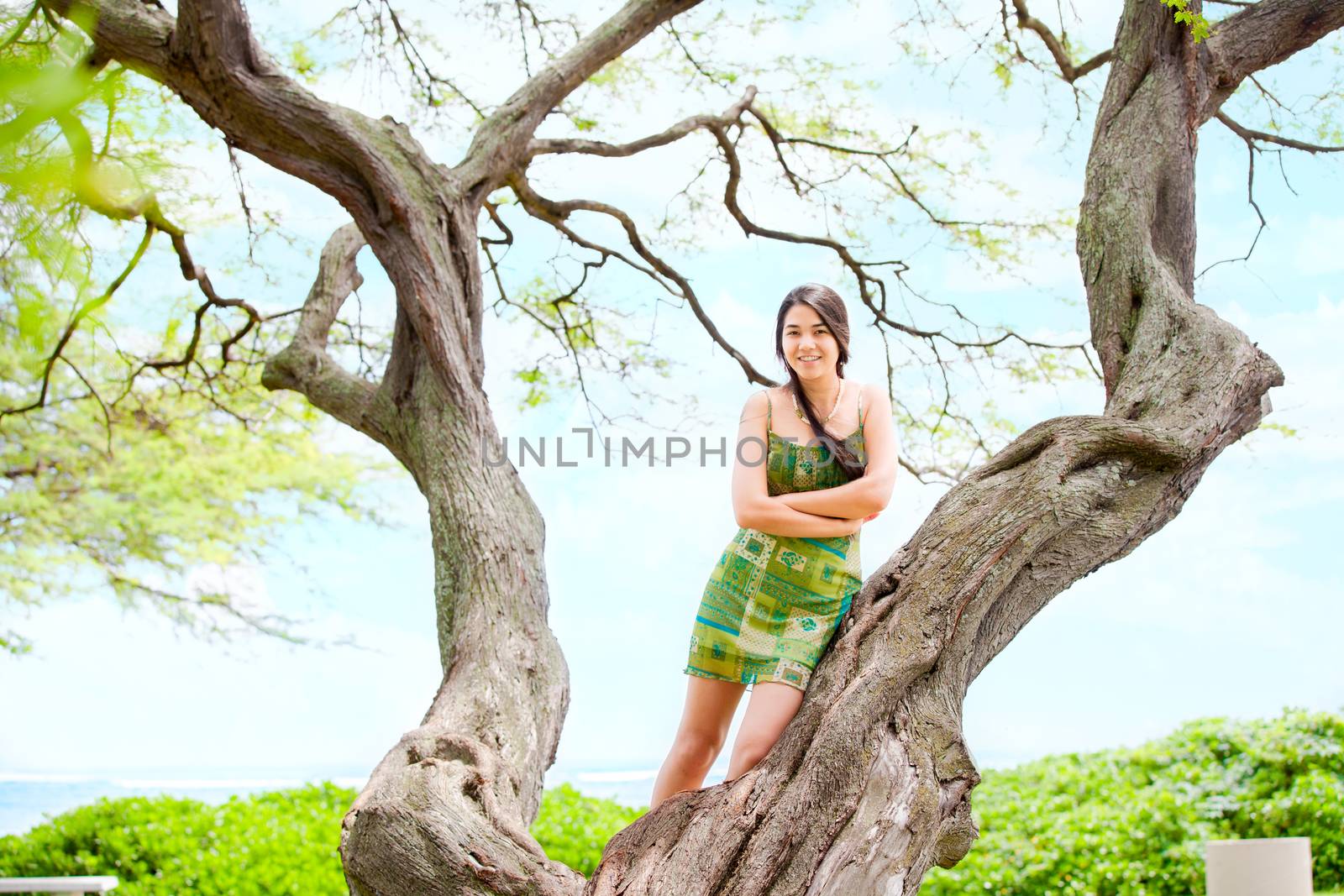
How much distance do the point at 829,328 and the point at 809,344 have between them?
57mm

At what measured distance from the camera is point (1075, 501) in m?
2.14

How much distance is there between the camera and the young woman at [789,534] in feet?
6.76

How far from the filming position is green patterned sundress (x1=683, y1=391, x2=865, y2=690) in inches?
81.5

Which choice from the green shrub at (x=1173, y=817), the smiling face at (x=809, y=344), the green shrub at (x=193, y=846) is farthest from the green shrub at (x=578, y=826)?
the smiling face at (x=809, y=344)

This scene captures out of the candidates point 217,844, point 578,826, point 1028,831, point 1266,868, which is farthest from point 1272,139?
point 217,844

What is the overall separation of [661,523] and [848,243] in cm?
777

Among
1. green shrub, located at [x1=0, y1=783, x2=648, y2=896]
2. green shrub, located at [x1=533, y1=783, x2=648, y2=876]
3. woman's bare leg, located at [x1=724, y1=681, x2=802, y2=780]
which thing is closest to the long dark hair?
woman's bare leg, located at [x1=724, y1=681, x2=802, y2=780]

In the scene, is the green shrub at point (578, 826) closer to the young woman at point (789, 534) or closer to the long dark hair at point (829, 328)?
the young woman at point (789, 534)

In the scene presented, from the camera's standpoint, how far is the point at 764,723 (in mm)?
1960

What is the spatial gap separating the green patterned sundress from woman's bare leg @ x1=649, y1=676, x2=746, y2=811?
4cm

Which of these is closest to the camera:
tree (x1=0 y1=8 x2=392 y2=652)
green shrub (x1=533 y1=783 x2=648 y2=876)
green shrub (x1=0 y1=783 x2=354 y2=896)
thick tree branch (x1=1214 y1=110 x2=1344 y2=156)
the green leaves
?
the green leaves

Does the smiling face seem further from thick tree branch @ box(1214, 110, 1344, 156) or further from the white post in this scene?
the white post

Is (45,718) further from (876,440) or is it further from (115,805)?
(876,440)

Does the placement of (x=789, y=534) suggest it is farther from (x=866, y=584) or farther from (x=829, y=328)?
(x=829, y=328)
